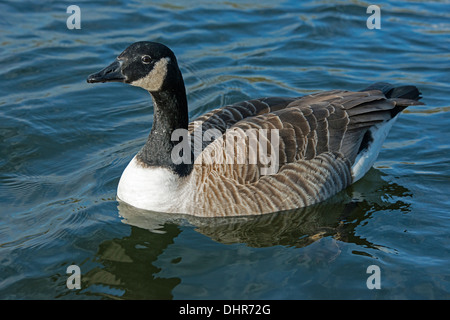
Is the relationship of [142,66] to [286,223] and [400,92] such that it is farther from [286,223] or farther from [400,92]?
[400,92]

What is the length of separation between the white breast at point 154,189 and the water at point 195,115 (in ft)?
0.81

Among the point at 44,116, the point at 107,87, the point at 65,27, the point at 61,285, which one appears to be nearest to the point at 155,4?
the point at 65,27

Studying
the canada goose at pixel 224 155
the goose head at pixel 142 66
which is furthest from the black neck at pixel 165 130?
the goose head at pixel 142 66

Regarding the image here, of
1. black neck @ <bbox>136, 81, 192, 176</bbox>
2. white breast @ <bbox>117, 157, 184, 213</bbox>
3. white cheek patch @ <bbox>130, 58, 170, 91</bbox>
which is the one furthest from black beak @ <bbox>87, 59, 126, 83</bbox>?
white breast @ <bbox>117, 157, 184, 213</bbox>

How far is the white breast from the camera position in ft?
25.5

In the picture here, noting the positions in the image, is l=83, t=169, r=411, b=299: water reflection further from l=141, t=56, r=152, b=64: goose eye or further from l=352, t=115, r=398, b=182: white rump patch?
l=141, t=56, r=152, b=64: goose eye

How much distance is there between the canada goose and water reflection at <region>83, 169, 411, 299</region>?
163 millimetres

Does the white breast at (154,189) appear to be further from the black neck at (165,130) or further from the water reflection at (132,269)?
the water reflection at (132,269)

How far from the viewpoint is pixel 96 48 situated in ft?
43.7

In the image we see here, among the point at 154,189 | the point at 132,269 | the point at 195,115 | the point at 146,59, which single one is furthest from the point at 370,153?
the point at 132,269

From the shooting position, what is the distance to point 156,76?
24.2 feet

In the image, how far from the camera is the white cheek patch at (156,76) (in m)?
7.34
